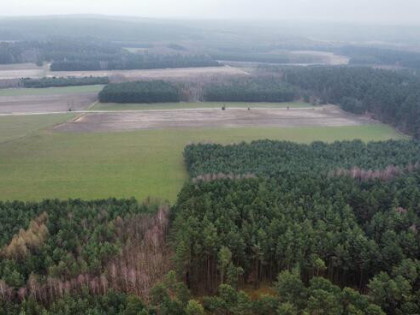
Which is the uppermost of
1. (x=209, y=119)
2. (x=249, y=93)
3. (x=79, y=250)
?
(x=249, y=93)

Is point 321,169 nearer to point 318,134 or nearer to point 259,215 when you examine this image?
point 259,215

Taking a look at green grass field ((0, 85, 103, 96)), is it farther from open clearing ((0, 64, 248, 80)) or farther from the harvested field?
open clearing ((0, 64, 248, 80))

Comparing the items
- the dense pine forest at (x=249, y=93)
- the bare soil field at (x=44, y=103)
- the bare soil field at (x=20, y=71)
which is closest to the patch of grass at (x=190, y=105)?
the dense pine forest at (x=249, y=93)

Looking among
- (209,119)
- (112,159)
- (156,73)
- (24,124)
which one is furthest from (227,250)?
(156,73)

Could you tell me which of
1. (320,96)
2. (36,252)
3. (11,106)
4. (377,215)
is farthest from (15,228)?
(320,96)

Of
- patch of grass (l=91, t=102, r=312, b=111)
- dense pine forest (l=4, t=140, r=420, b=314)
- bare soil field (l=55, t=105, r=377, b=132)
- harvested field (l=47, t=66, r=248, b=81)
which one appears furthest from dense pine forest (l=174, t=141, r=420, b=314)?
harvested field (l=47, t=66, r=248, b=81)

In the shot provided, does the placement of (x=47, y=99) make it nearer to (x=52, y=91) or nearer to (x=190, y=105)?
(x=52, y=91)
